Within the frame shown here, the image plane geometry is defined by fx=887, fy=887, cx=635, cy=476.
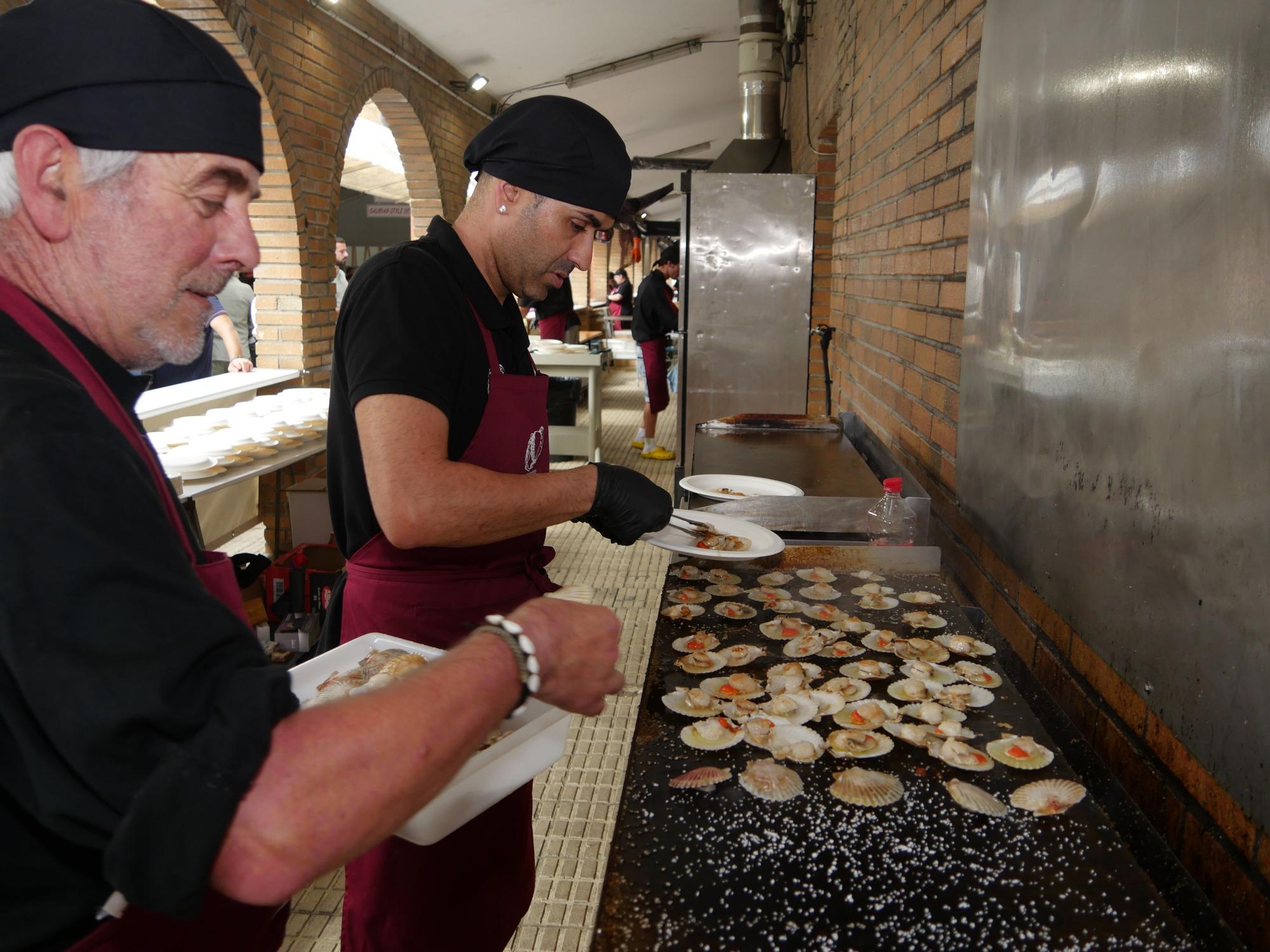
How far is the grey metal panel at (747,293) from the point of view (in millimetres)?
5410

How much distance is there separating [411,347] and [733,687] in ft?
2.44

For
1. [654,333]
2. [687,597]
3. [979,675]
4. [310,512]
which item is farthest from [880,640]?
[654,333]

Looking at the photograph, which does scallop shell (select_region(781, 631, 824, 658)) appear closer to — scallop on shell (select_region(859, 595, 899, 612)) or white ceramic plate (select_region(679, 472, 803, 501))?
scallop on shell (select_region(859, 595, 899, 612))

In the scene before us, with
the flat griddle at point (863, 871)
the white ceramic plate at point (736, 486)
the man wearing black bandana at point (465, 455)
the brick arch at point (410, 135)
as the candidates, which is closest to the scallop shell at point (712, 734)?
the flat griddle at point (863, 871)

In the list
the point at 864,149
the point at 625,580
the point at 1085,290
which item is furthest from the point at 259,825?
the point at 625,580

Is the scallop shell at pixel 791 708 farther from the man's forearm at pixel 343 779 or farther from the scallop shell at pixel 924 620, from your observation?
the man's forearm at pixel 343 779

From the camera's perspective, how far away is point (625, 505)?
5.75ft

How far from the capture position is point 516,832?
67.8 inches

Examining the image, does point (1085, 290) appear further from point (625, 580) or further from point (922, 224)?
point (625, 580)

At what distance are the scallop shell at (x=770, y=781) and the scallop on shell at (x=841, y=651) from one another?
0.39 metres

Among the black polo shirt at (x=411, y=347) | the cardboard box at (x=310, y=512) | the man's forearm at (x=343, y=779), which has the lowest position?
the cardboard box at (x=310, y=512)

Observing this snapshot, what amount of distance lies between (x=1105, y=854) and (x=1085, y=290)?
83 centimetres

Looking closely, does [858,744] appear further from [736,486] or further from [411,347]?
[736,486]

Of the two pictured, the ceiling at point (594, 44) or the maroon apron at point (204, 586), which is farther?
the ceiling at point (594, 44)
